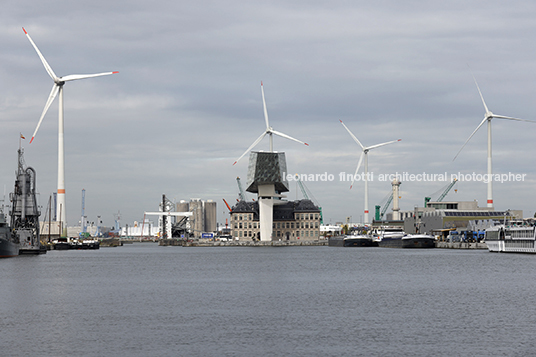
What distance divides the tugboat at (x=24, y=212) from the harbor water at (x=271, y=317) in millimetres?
77868

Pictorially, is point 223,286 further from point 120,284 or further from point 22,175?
point 22,175

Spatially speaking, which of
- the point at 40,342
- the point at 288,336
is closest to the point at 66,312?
the point at 40,342

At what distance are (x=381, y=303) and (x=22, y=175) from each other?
123746mm

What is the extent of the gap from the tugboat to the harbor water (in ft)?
255

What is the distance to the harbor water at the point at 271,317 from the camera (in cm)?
3606

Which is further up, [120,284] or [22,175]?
[22,175]

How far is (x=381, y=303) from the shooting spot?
2192 inches

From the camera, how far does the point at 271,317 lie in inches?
1873

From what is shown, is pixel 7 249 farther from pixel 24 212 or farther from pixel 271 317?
pixel 271 317

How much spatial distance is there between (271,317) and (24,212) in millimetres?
120922

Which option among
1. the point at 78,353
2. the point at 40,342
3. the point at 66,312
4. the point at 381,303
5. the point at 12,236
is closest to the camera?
the point at 78,353

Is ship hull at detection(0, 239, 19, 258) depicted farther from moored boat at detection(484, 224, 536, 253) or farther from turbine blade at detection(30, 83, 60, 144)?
moored boat at detection(484, 224, 536, 253)

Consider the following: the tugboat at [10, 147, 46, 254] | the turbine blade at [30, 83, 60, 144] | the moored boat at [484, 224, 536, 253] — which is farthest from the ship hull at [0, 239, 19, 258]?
the moored boat at [484, 224, 536, 253]

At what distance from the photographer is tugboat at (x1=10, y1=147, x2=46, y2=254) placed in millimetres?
154250
